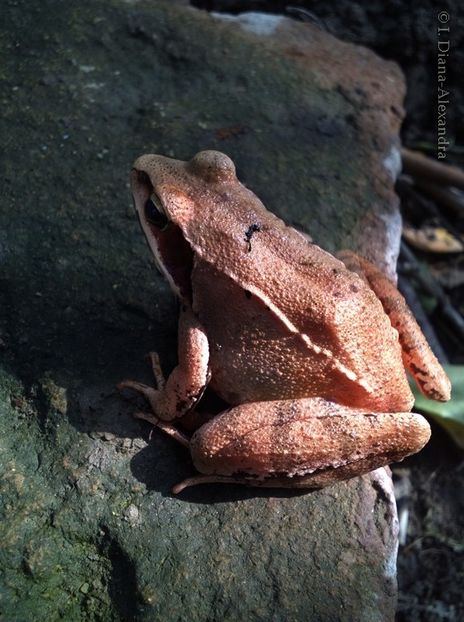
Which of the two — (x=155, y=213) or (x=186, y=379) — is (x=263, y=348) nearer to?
(x=186, y=379)

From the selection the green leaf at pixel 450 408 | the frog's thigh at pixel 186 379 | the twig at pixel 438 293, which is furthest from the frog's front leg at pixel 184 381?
the twig at pixel 438 293

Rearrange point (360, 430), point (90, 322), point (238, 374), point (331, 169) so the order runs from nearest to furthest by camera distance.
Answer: point (360, 430) < point (238, 374) < point (90, 322) < point (331, 169)

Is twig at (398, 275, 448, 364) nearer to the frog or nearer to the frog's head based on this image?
the frog

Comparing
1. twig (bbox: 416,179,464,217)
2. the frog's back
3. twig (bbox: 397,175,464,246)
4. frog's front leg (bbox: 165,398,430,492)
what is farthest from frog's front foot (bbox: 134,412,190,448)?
twig (bbox: 416,179,464,217)

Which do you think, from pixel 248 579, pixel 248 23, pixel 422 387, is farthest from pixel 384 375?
pixel 248 23

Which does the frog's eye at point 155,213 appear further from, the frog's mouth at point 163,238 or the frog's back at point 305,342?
the frog's back at point 305,342

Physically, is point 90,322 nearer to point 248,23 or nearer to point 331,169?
point 331,169
